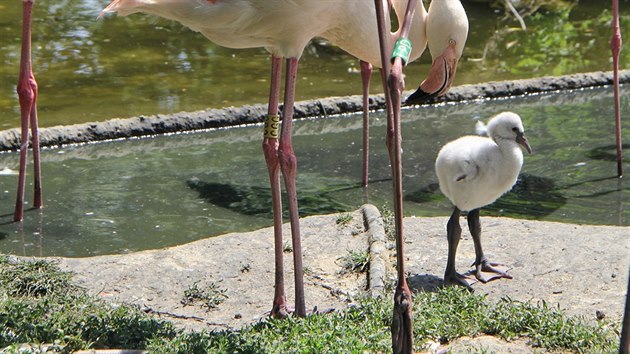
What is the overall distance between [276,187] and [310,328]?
31.5 inches

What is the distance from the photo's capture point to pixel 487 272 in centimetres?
537

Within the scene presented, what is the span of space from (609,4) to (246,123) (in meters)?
8.20

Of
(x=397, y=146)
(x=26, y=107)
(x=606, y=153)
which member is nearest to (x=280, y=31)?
(x=397, y=146)

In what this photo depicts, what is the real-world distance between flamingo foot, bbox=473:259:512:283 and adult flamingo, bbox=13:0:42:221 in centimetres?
287

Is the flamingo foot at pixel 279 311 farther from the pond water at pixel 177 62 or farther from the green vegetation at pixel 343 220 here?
the pond water at pixel 177 62

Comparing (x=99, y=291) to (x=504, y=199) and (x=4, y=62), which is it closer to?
(x=504, y=199)

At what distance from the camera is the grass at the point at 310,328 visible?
13.5 feet

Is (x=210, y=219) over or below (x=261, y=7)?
below

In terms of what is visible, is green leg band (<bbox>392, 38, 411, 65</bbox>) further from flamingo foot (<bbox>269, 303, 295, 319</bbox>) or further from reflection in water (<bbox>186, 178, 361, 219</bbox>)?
reflection in water (<bbox>186, 178, 361, 219</bbox>)

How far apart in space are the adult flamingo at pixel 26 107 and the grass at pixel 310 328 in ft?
5.86

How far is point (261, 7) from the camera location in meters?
4.66

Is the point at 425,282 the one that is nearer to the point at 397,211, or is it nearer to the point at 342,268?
the point at 342,268

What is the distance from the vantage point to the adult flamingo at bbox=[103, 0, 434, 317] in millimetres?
4645

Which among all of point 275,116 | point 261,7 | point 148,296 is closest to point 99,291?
point 148,296
